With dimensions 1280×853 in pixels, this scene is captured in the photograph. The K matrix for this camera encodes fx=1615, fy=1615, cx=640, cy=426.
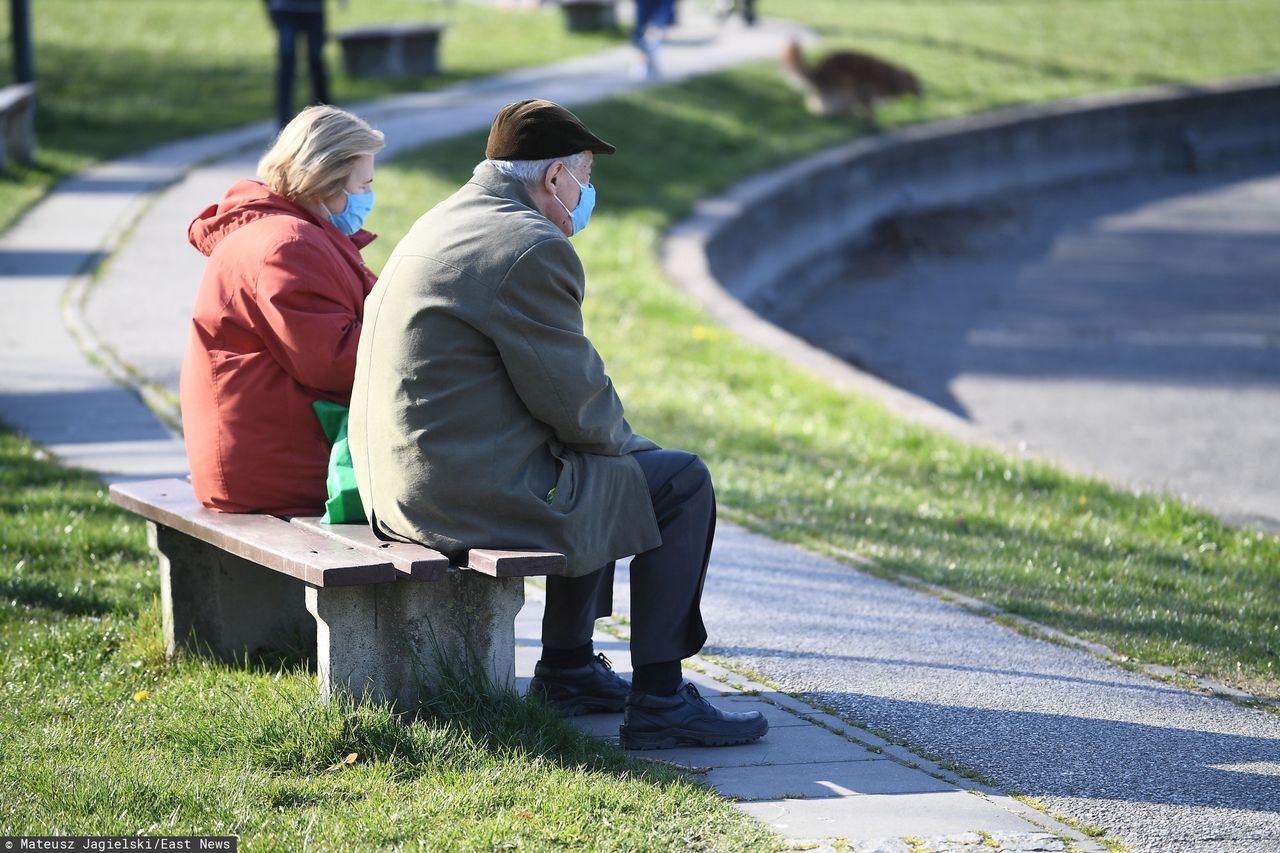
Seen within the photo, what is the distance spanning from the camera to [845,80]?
20.1m

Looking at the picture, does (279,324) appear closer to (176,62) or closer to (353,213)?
(353,213)

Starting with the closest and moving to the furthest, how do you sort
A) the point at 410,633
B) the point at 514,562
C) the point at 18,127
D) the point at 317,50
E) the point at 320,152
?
the point at 514,562
the point at 410,633
the point at 320,152
the point at 18,127
the point at 317,50

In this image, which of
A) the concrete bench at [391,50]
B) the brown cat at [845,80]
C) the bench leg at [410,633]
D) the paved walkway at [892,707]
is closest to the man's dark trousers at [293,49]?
the concrete bench at [391,50]

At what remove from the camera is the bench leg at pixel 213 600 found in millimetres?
4746

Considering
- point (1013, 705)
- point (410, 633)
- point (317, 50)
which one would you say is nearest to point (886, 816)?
point (1013, 705)

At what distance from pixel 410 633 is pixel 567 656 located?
557 mm

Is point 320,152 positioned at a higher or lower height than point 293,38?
higher

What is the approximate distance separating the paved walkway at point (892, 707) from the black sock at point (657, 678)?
182 mm

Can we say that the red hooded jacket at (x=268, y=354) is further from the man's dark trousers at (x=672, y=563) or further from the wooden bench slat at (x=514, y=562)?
the man's dark trousers at (x=672, y=563)

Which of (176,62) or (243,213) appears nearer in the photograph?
(243,213)

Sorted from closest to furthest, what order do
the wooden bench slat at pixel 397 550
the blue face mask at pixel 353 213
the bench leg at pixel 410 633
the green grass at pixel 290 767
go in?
the green grass at pixel 290 767, the wooden bench slat at pixel 397 550, the bench leg at pixel 410 633, the blue face mask at pixel 353 213

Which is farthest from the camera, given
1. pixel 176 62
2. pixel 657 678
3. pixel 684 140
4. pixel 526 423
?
pixel 176 62

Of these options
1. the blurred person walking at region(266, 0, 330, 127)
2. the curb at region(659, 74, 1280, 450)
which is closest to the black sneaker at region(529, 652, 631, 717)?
the curb at region(659, 74, 1280, 450)

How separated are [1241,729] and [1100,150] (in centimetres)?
2025
